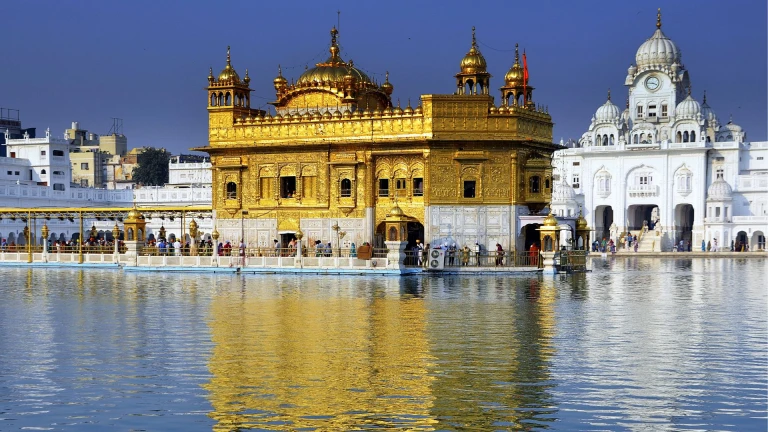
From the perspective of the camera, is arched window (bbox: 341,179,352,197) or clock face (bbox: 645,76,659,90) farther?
clock face (bbox: 645,76,659,90)

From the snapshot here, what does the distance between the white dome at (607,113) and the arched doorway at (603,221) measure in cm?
676

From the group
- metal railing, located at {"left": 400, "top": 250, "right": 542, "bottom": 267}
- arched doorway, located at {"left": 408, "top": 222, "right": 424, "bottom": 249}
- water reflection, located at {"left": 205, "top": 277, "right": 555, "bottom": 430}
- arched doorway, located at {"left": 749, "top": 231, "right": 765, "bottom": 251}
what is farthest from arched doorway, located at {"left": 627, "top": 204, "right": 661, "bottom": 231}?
water reflection, located at {"left": 205, "top": 277, "right": 555, "bottom": 430}

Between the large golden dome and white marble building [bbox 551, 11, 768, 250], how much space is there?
3219 centimetres

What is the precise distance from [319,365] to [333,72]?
89.5 feet

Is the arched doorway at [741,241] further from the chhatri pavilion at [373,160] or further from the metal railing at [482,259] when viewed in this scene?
the metal railing at [482,259]

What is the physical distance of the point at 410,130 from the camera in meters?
36.7

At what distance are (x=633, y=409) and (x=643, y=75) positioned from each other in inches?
2881

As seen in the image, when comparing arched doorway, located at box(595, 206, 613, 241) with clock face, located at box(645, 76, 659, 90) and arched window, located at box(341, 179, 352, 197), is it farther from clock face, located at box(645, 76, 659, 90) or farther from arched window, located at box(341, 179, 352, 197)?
arched window, located at box(341, 179, 352, 197)

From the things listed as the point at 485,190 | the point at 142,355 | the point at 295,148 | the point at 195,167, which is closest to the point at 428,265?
the point at 485,190

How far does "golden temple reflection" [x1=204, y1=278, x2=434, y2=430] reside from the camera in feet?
38.3

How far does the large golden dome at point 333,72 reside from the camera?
134ft

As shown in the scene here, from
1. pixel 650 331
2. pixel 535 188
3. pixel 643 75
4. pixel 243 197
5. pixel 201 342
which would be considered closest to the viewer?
pixel 201 342

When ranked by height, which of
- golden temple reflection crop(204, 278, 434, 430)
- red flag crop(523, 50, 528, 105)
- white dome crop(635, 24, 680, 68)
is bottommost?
golden temple reflection crop(204, 278, 434, 430)

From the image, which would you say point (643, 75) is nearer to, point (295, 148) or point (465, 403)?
point (295, 148)
